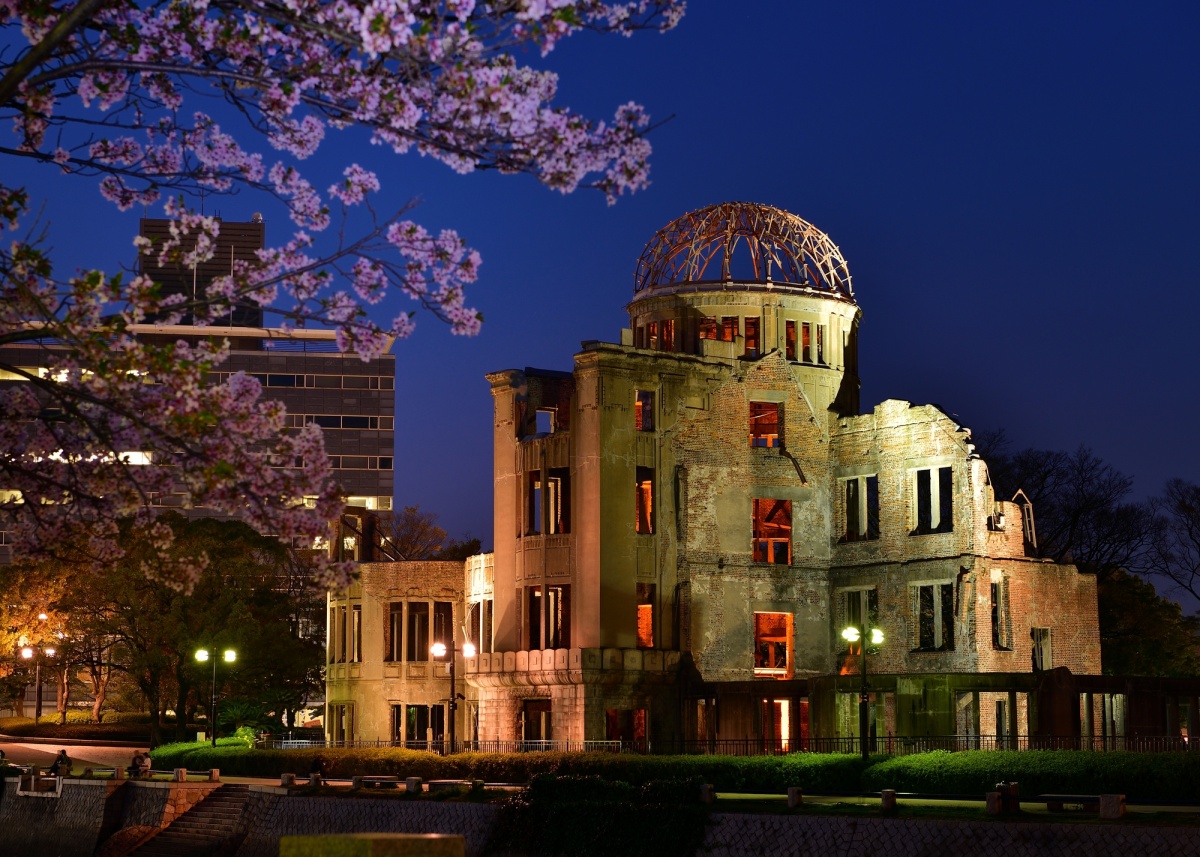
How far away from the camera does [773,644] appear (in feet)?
194

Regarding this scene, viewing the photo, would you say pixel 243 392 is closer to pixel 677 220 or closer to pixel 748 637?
pixel 748 637

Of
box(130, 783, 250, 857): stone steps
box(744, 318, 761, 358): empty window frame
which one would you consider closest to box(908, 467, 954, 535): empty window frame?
box(744, 318, 761, 358): empty window frame

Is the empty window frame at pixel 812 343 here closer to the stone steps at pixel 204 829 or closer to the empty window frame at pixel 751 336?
the empty window frame at pixel 751 336

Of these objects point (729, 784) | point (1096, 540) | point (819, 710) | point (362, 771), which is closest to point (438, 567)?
point (362, 771)

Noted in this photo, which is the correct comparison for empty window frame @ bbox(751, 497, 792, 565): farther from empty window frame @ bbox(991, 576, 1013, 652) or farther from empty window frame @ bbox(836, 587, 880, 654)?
empty window frame @ bbox(991, 576, 1013, 652)

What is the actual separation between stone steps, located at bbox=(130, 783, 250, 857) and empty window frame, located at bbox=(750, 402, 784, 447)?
71.2ft

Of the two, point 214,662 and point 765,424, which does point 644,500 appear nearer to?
point 765,424

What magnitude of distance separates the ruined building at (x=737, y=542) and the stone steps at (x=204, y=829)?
34.0 ft

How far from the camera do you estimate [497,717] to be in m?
56.6

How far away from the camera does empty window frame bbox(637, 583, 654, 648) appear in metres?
56.0

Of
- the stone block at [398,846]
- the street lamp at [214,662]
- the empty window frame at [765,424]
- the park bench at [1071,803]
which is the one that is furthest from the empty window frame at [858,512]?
the stone block at [398,846]

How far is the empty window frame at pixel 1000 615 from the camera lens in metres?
52.8

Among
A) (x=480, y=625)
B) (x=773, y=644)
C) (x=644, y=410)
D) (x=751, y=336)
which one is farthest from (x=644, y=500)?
(x=480, y=625)

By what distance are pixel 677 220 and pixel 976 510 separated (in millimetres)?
16167
